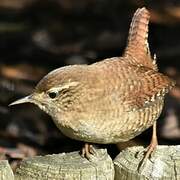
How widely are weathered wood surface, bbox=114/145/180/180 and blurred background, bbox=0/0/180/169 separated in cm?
177

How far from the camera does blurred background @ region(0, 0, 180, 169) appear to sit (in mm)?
6301

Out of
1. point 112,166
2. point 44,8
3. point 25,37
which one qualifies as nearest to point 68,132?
point 112,166

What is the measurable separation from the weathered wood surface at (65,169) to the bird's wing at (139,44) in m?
1.23

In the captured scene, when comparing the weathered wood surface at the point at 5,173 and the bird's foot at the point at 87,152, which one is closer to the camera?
the weathered wood surface at the point at 5,173

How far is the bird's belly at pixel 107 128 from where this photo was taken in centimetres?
404

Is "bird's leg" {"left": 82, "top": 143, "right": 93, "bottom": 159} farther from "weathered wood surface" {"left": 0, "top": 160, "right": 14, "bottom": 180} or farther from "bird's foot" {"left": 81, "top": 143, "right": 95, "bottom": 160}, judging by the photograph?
"weathered wood surface" {"left": 0, "top": 160, "right": 14, "bottom": 180}

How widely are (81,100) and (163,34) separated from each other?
427 centimetres

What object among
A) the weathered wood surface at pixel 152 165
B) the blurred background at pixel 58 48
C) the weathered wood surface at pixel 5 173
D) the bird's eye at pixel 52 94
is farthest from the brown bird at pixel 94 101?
the blurred background at pixel 58 48

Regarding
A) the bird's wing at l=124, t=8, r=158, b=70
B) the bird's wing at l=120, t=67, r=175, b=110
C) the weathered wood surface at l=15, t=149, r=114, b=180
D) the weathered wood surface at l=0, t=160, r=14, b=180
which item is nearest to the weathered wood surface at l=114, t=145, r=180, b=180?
the weathered wood surface at l=15, t=149, r=114, b=180

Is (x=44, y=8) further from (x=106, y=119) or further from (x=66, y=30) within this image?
(x=106, y=119)

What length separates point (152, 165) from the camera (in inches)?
140

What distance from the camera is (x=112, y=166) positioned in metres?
3.50

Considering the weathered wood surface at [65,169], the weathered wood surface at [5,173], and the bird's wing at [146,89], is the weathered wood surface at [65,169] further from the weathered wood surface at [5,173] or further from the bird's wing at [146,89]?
the bird's wing at [146,89]

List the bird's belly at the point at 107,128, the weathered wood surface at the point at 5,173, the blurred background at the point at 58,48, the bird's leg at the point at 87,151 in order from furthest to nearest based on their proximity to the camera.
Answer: the blurred background at the point at 58,48, the bird's belly at the point at 107,128, the bird's leg at the point at 87,151, the weathered wood surface at the point at 5,173
